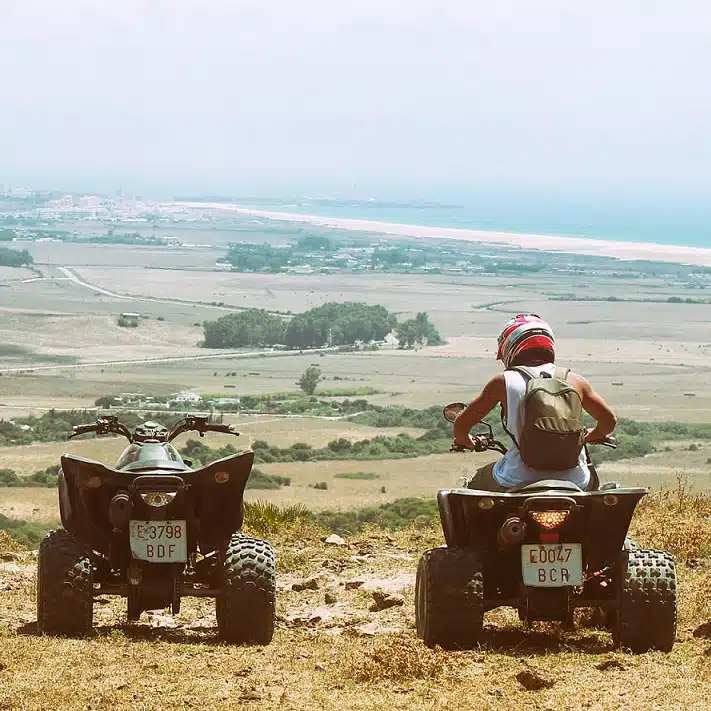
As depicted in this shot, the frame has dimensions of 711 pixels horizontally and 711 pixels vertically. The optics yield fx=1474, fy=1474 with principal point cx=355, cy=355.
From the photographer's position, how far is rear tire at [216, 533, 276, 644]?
8336 millimetres

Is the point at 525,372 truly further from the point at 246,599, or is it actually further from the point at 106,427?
the point at 106,427

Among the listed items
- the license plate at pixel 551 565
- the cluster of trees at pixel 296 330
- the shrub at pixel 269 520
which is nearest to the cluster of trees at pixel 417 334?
the cluster of trees at pixel 296 330

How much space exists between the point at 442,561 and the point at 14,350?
296 ft

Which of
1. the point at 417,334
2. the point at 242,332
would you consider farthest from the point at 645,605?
the point at 242,332

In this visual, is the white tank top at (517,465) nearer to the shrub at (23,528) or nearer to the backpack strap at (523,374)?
the backpack strap at (523,374)

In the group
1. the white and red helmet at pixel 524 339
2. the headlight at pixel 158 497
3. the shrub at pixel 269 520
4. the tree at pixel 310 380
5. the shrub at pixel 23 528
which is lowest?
the tree at pixel 310 380

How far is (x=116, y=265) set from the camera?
17375cm

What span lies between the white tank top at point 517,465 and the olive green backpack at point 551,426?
0.12 ft

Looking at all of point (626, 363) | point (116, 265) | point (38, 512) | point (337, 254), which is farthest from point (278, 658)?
point (337, 254)

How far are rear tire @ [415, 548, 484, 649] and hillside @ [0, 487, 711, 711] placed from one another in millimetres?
143

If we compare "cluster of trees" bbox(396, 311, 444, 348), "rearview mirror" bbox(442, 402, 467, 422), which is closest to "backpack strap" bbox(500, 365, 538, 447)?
"rearview mirror" bbox(442, 402, 467, 422)

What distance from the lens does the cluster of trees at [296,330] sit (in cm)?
9900

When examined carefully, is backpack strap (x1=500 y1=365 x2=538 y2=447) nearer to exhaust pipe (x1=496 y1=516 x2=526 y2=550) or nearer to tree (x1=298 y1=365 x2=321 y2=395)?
exhaust pipe (x1=496 y1=516 x2=526 y2=550)

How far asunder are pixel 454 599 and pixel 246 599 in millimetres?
1285
